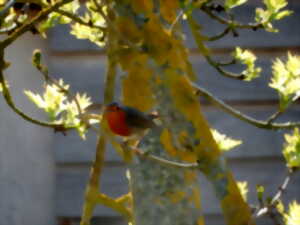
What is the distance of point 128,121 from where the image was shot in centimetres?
85

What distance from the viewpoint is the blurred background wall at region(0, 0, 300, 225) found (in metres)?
2.09

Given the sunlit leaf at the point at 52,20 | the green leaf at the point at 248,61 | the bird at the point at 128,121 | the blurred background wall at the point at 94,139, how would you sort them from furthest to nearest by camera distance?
the blurred background wall at the point at 94,139 < the green leaf at the point at 248,61 < the sunlit leaf at the point at 52,20 < the bird at the point at 128,121

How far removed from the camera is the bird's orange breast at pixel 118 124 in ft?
3.04

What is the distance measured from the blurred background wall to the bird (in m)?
1.10

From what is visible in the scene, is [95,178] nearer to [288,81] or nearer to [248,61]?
[288,81]

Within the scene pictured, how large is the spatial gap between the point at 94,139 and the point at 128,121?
127cm

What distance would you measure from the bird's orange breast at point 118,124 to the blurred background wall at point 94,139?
1093 mm

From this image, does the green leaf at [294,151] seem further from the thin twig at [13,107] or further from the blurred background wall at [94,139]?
the blurred background wall at [94,139]

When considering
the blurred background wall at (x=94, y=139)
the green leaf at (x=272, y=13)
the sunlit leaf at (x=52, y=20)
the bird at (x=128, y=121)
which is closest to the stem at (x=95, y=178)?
the bird at (x=128, y=121)

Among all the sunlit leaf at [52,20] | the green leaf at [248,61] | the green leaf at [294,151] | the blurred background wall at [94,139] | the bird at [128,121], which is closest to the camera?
the bird at [128,121]

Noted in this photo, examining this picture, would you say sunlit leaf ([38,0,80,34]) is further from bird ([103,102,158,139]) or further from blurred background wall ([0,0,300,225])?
blurred background wall ([0,0,300,225])

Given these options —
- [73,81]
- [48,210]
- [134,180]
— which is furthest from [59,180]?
[134,180]

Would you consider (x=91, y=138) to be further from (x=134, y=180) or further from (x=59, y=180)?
(x=134, y=180)

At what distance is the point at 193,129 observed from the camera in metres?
0.77
